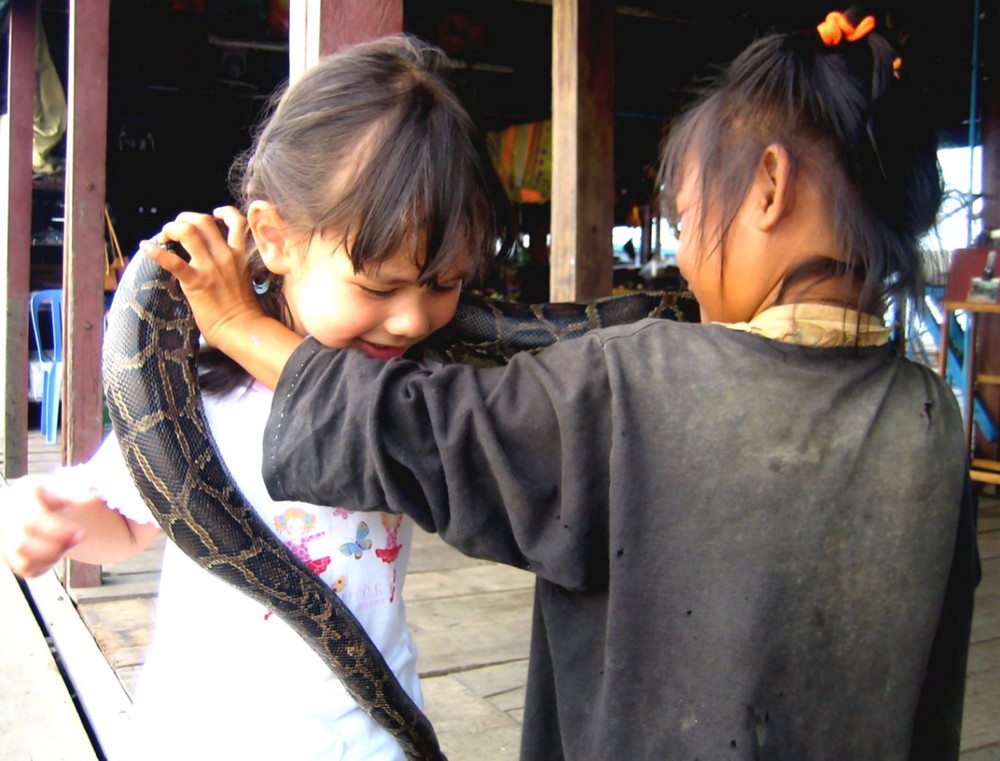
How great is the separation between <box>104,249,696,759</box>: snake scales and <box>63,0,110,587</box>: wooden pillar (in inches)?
93.8

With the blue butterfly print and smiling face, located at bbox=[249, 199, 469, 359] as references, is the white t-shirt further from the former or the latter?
smiling face, located at bbox=[249, 199, 469, 359]

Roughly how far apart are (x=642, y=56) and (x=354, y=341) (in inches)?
258

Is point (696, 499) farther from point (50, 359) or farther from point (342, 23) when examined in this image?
point (50, 359)

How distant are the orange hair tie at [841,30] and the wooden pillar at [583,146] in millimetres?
1166

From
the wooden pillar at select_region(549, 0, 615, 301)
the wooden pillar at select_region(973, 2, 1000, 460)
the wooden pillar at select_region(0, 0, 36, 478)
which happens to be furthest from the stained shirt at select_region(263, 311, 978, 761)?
the wooden pillar at select_region(0, 0, 36, 478)

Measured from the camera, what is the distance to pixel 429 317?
1334 mm

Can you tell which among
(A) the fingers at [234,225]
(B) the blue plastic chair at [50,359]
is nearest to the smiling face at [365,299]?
(A) the fingers at [234,225]

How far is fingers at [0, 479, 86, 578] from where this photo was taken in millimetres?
1181

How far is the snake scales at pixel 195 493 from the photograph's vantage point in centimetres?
141

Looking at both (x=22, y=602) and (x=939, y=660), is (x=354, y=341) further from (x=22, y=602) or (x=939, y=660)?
(x=22, y=602)

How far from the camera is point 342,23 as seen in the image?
162 centimetres

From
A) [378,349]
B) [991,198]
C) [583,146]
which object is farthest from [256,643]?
[991,198]

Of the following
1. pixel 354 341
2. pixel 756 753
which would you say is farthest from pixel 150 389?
pixel 756 753

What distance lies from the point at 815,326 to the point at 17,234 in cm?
603
